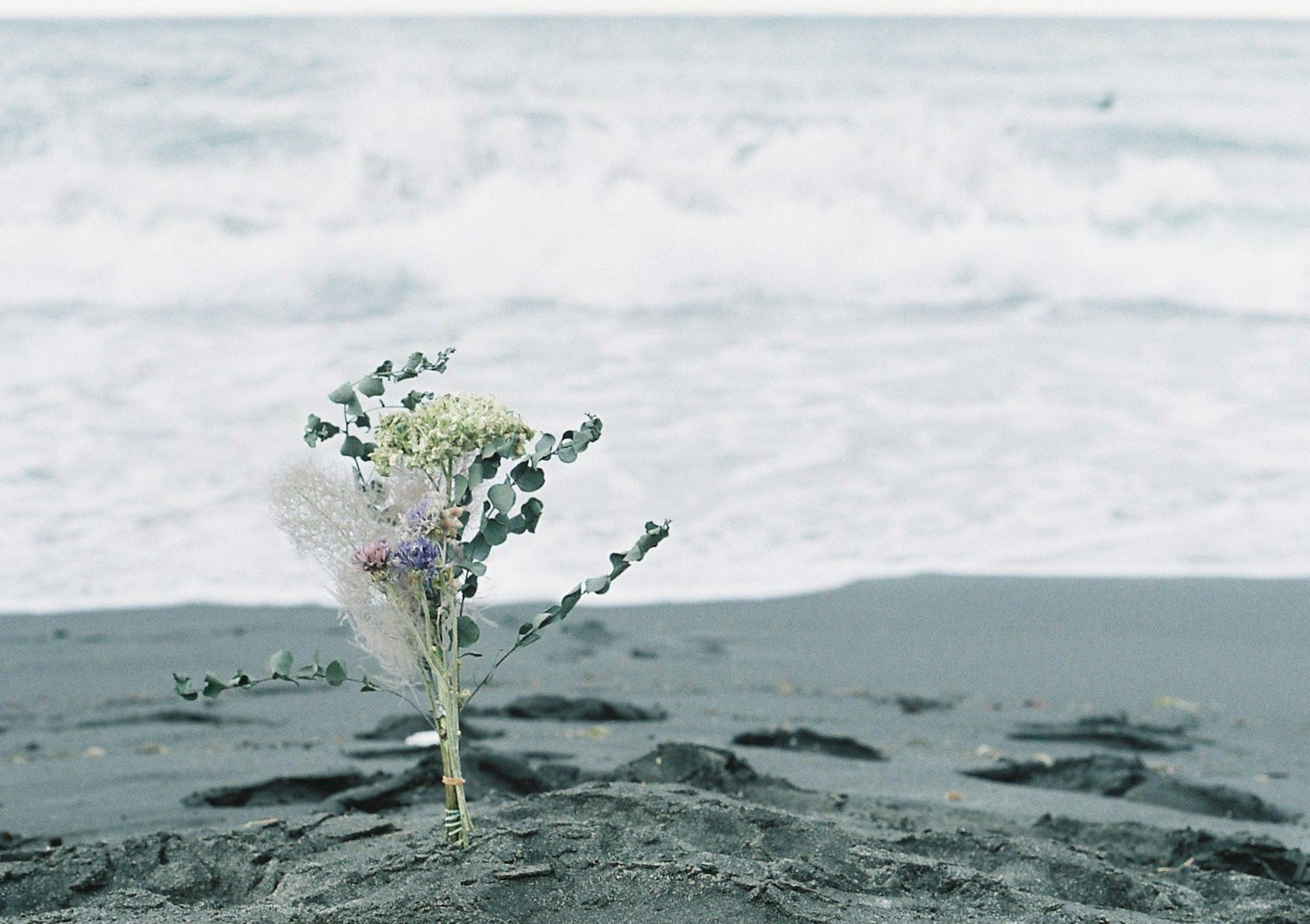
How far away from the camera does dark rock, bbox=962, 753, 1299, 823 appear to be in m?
4.48

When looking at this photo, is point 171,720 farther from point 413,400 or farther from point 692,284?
point 692,284

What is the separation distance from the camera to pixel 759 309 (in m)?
15.4

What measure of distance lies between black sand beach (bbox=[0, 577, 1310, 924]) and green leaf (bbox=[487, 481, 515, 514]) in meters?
0.53

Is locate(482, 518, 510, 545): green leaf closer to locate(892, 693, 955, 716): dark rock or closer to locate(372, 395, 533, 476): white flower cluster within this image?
locate(372, 395, 533, 476): white flower cluster

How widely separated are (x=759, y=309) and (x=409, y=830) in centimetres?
1243

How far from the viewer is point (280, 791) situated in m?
4.30

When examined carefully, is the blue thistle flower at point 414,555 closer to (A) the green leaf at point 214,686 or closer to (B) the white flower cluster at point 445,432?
(B) the white flower cluster at point 445,432

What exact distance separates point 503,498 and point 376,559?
25cm

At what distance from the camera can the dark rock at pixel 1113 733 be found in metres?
5.34

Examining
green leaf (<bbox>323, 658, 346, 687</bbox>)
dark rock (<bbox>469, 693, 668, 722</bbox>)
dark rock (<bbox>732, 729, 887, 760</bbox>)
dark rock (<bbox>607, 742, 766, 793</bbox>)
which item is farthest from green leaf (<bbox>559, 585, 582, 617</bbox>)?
Result: dark rock (<bbox>469, 693, 668, 722</bbox>)

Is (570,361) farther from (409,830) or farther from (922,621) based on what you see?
(409,830)

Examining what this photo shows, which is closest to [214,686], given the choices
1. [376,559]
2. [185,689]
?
[185,689]

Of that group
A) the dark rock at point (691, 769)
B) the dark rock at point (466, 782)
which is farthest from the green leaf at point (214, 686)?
the dark rock at point (691, 769)

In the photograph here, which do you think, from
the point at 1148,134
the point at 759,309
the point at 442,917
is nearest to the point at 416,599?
the point at 442,917
